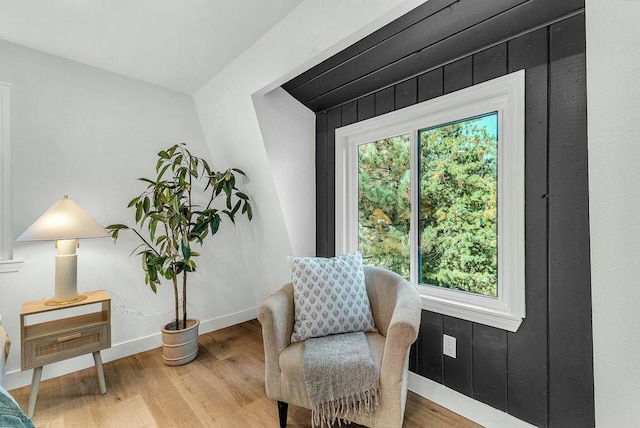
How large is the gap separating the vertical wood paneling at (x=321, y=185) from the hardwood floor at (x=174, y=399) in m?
1.06

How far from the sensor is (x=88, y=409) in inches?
68.2

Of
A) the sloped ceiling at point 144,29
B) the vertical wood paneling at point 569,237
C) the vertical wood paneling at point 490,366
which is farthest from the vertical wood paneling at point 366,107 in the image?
the vertical wood paneling at point 490,366

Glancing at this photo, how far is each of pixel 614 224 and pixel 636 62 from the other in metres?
0.35

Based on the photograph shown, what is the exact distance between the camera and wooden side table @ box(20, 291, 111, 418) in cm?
165

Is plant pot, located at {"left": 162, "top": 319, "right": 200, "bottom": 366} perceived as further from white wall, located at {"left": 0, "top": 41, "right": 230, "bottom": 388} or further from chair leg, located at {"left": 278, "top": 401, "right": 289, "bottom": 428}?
chair leg, located at {"left": 278, "top": 401, "right": 289, "bottom": 428}

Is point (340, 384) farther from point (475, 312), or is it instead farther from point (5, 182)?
point (5, 182)

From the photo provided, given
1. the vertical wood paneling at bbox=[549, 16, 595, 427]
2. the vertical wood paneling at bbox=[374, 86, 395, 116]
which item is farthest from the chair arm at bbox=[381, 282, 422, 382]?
the vertical wood paneling at bbox=[374, 86, 395, 116]

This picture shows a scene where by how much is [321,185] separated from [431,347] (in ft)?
4.82

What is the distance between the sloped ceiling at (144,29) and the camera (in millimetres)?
1540

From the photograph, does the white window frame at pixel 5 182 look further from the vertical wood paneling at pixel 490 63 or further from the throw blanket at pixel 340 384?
the vertical wood paneling at pixel 490 63

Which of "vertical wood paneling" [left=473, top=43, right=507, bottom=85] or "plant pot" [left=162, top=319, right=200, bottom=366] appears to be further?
"plant pot" [left=162, top=319, right=200, bottom=366]

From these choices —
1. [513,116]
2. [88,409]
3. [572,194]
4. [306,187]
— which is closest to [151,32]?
[306,187]

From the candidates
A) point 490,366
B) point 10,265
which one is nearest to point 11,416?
point 10,265

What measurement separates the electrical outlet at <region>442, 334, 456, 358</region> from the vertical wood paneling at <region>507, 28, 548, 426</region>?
302 millimetres
